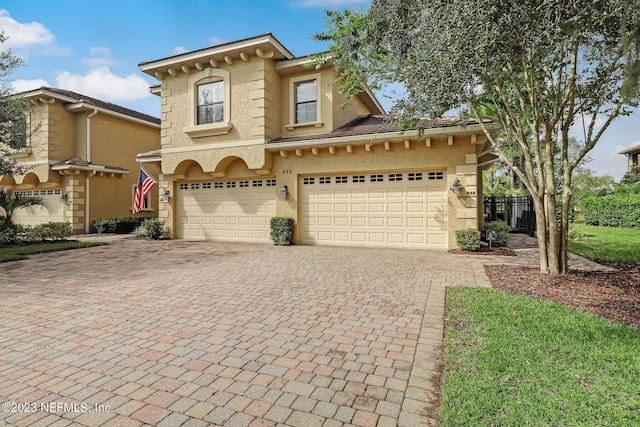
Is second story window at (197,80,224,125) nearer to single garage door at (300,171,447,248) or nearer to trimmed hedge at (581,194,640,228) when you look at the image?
single garage door at (300,171,447,248)

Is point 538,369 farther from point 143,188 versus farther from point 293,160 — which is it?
point 143,188

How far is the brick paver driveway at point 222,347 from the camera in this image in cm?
247

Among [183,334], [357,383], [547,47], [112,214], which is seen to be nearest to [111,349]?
[183,334]

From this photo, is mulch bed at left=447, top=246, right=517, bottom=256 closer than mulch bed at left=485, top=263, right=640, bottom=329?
No

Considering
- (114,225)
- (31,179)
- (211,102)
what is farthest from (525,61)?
(31,179)

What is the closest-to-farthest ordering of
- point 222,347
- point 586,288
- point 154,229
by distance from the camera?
point 222,347 < point 586,288 < point 154,229

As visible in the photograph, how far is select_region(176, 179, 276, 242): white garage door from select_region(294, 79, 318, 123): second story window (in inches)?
109

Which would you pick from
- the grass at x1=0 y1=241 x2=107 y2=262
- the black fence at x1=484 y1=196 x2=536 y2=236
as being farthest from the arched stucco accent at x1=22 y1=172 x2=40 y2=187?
the black fence at x1=484 y1=196 x2=536 y2=236

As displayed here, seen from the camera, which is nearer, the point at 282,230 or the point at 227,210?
the point at 282,230

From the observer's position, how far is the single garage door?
1088cm

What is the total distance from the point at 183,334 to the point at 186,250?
7648 mm

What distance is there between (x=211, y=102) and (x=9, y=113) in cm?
687

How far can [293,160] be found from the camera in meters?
12.5

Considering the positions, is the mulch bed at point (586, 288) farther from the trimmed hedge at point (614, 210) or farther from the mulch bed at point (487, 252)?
the trimmed hedge at point (614, 210)
